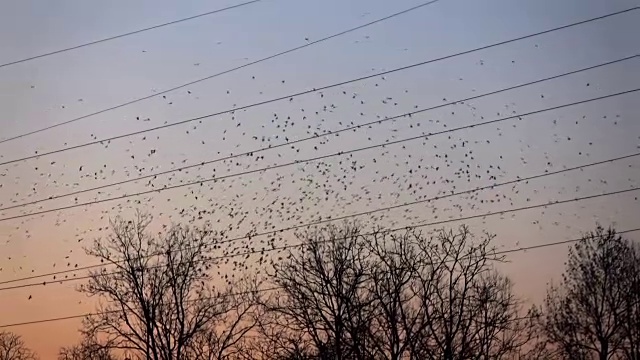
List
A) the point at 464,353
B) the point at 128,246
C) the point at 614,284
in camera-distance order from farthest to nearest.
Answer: the point at 614,284
the point at 128,246
the point at 464,353

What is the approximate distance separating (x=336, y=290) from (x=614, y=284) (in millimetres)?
10030

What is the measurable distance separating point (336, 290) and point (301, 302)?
1050mm

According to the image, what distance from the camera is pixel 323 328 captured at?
26.9 meters

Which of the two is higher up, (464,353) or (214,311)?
(214,311)

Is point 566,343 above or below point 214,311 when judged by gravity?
below

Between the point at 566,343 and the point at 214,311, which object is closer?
the point at 214,311

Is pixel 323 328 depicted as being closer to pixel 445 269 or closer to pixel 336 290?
pixel 336 290

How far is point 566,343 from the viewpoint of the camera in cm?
3112

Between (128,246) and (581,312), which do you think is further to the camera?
(581,312)

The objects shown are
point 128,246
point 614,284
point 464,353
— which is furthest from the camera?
point 614,284

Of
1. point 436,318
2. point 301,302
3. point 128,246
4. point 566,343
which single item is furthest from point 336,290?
point 566,343

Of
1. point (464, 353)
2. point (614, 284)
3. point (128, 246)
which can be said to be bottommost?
point (464, 353)

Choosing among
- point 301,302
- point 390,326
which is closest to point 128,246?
point 301,302

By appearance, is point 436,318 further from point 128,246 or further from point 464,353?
point 128,246
